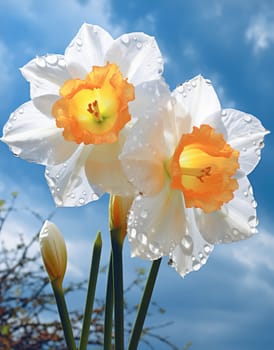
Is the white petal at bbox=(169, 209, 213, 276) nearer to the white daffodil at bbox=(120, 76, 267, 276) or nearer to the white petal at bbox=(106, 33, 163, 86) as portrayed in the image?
the white daffodil at bbox=(120, 76, 267, 276)

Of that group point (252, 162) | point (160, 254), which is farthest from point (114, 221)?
point (252, 162)

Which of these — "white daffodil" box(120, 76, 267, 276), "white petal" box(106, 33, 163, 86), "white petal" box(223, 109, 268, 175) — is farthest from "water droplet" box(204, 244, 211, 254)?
"white petal" box(106, 33, 163, 86)

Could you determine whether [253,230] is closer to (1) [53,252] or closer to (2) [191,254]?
(2) [191,254]

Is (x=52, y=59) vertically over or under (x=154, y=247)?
over

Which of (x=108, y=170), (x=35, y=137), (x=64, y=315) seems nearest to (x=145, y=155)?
(x=108, y=170)

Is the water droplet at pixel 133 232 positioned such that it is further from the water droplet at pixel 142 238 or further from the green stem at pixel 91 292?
the green stem at pixel 91 292
